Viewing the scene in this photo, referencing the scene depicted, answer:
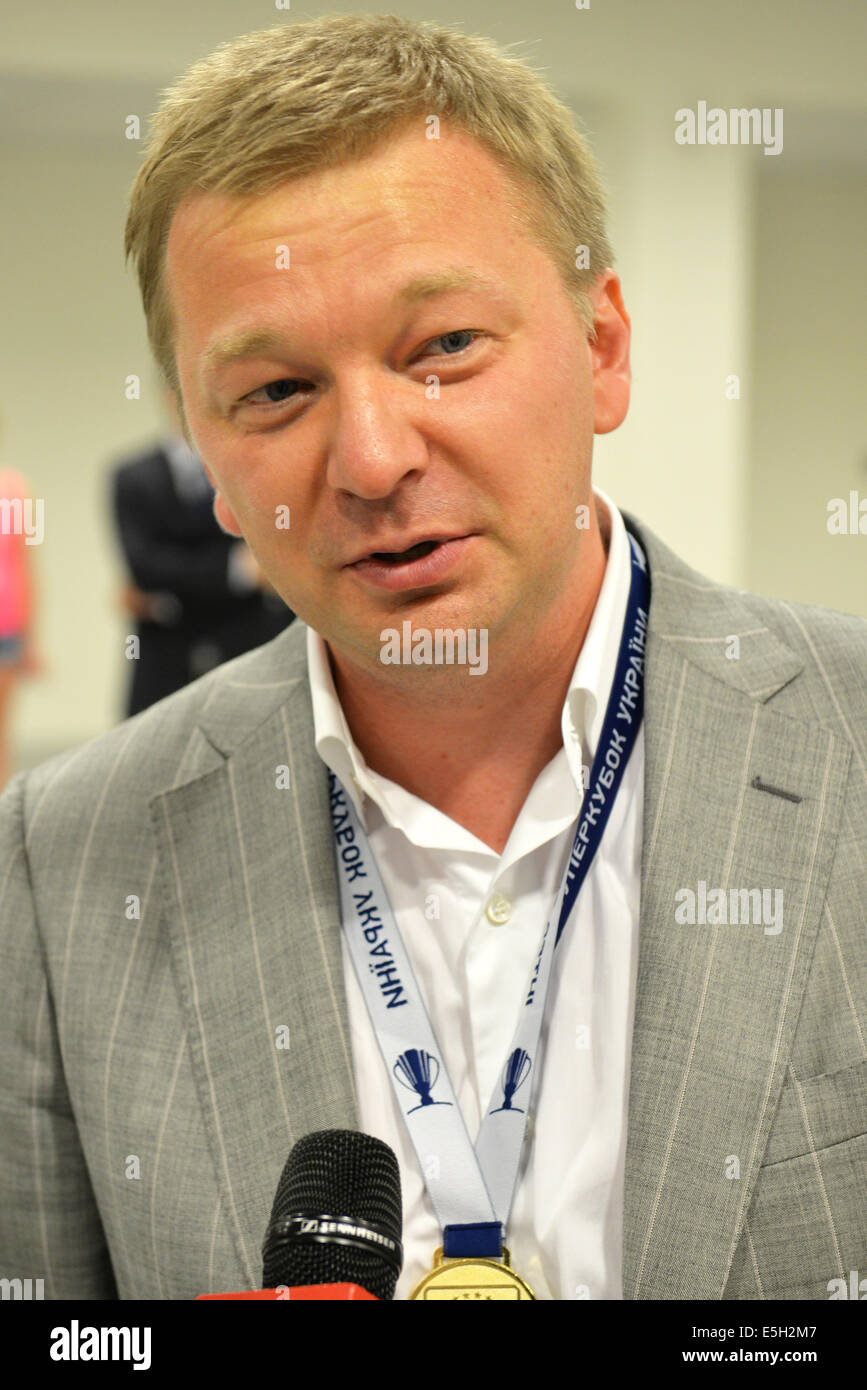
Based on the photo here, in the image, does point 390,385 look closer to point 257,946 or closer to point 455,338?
point 455,338

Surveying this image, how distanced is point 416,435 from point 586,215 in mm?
385

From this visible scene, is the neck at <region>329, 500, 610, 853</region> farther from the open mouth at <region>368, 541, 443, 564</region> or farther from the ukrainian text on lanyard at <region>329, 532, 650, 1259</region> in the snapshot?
the open mouth at <region>368, 541, 443, 564</region>

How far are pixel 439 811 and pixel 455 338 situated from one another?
48 centimetres

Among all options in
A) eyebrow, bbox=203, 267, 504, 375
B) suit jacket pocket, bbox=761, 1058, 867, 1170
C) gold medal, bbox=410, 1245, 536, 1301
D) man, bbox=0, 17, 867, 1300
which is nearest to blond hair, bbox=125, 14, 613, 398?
→ man, bbox=0, 17, 867, 1300

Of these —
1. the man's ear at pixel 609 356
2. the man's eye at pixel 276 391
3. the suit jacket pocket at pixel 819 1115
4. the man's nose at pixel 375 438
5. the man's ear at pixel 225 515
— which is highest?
the man's ear at pixel 609 356

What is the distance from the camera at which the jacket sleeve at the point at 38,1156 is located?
1426mm

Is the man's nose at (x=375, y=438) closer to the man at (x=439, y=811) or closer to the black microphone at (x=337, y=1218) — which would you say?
the man at (x=439, y=811)

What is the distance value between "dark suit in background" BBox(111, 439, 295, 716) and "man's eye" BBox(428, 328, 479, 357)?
137 inches

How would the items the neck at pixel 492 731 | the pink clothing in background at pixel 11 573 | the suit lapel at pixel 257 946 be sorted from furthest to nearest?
the pink clothing in background at pixel 11 573 < the neck at pixel 492 731 < the suit lapel at pixel 257 946

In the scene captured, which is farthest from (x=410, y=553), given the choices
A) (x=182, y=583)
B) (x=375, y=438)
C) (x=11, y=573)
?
(x=11, y=573)

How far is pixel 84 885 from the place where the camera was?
1439 mm

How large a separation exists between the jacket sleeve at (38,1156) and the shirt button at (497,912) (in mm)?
483

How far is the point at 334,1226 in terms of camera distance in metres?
0.91
